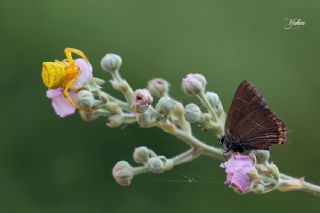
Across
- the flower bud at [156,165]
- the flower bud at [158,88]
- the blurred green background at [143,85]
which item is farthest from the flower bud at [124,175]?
the blurred green background at [143,85]

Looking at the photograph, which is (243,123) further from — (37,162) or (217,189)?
(37,162)

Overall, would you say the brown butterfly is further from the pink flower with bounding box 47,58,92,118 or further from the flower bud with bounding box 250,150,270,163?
the pink flower with bounding box 47,58,92,118

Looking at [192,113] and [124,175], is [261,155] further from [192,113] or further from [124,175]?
[124,175]

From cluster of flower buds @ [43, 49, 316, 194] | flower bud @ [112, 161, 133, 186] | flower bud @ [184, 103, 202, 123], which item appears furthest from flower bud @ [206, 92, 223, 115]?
flower bud @ [112, 161, 133, 186]

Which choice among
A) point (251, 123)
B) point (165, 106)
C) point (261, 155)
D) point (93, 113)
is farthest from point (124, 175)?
point (251, 123)

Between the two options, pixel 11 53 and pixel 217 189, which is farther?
pixel 11 53

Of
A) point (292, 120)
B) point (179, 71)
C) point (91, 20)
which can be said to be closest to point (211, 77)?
point (179, 71)
